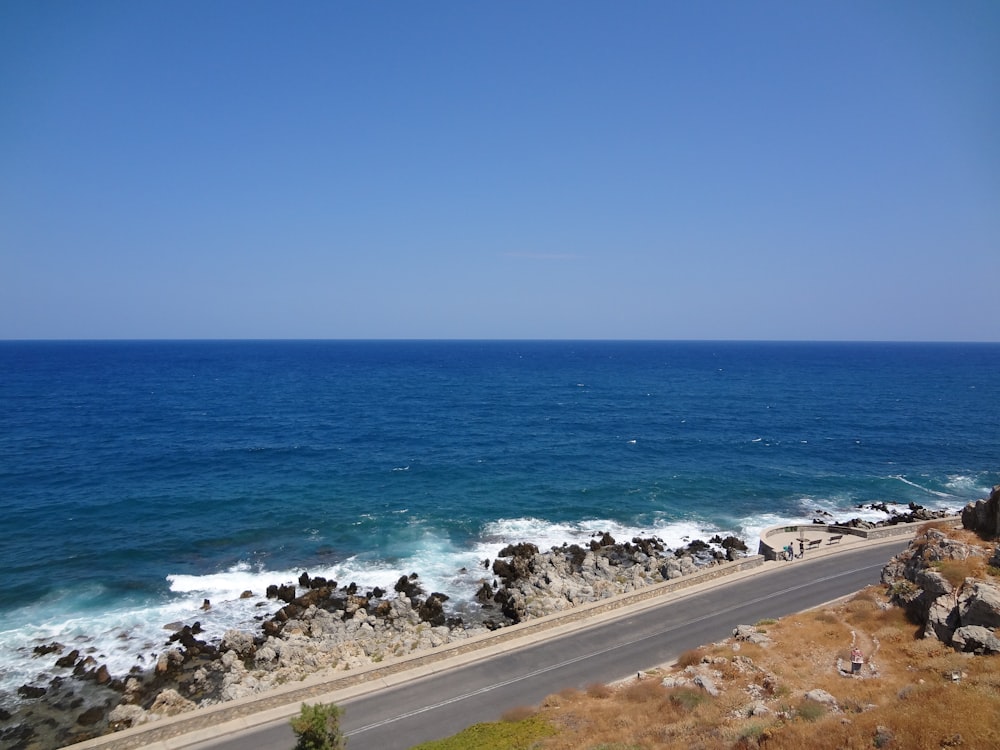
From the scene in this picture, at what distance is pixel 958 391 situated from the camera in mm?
132875

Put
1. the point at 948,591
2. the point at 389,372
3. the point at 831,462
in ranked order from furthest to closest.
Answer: the point at 389,372 < the point at 831,462 < the point at 948,591

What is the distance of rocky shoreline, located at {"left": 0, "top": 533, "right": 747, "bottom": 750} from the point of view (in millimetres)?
26078

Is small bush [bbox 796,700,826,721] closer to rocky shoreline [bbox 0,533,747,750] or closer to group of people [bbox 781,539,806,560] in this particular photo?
rocky shoreline [bbox 0,533,747,750]

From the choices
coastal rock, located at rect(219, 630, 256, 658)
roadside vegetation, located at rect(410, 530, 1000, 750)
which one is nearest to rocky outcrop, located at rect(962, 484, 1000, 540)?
roadside vegetation, located at rect(410, 530, 1000, 750)

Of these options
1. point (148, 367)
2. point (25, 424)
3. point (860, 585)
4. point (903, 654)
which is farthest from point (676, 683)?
point (148, 367)

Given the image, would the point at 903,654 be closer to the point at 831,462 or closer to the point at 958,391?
the point at 831,462

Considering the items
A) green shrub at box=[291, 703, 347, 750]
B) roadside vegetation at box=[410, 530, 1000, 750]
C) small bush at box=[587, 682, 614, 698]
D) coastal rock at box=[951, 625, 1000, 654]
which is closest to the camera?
roadside vegetation at box=[410, 530, 1000, 750]

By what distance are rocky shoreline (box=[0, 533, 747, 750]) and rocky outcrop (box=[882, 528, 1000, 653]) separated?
14.8m

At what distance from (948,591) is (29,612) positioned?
48.5 meters

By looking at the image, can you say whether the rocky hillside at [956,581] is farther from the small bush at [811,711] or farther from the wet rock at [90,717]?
the wet rock at [90,717]

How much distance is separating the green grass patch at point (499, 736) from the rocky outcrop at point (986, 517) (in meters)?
24.0

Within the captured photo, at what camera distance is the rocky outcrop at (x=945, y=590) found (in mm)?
19797

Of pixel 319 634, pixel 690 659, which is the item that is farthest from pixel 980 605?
pixel 319 634

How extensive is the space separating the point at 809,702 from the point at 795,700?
574 millimetres
